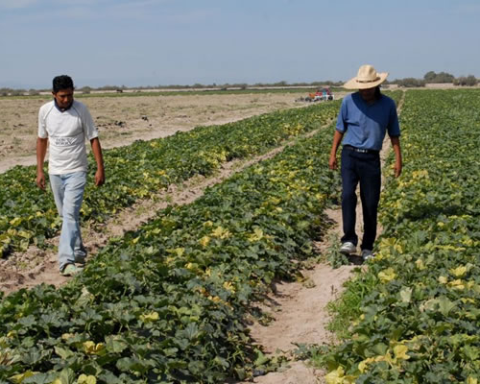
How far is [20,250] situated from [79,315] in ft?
13.1

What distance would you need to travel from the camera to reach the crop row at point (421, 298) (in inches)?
163

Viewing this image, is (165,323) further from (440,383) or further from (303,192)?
(303,192)

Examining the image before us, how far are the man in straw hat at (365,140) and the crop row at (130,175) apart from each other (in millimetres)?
4482

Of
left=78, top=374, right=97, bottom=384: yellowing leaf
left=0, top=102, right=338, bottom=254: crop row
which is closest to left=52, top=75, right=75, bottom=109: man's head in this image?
left=0, top=102, right=338, bottom=254: crop row

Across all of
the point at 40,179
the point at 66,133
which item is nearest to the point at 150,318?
the point at 66,133

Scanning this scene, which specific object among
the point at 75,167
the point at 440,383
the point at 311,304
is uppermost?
the point at 75,167

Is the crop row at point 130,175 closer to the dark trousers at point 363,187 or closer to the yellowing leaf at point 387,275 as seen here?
the dark trousers at point 363,187

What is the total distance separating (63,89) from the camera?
23.0 feet

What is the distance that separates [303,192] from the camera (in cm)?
1053

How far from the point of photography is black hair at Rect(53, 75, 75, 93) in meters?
6.93

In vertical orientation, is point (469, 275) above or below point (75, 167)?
below

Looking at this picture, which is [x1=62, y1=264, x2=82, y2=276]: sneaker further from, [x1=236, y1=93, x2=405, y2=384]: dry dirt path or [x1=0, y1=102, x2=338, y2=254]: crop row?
[x1=236, y1=93, x2=405, y2=384]: dry dirt path

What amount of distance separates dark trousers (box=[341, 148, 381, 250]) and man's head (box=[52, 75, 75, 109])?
351cm

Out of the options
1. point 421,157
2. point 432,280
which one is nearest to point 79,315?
point 432,280
